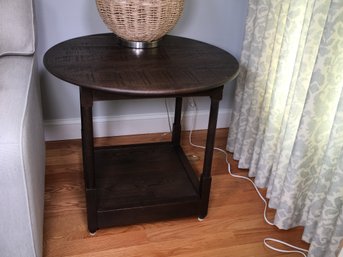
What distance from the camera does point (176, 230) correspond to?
139cm

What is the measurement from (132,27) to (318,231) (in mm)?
901

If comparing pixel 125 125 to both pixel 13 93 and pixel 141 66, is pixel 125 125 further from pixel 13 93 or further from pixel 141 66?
pixel 13 93

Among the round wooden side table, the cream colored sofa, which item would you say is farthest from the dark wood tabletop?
the cream colored sofa

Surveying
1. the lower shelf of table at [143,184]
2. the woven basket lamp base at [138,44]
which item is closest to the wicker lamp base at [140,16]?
the woven basket lamp base at [138,44]

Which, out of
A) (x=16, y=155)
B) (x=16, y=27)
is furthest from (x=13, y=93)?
(x=16, y=27)

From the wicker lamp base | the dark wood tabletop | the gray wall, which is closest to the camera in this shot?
the dark wood tabletop

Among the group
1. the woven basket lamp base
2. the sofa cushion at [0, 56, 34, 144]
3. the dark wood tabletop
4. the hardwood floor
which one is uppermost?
the woven basket lamp base

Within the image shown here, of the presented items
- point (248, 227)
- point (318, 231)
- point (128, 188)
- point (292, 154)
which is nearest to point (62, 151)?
point (128, 188)

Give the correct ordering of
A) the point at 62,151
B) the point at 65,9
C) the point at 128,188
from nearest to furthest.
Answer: the point at 128,188, the point at 65,9, the point at 62,151

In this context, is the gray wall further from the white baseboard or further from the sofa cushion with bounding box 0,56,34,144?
the sofa cushion with bounding box 0,56,34,144

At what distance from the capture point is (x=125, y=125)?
191cm

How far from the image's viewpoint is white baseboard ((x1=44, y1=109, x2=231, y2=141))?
1.84m

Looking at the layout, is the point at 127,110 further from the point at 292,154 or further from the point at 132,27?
the point at 292,154

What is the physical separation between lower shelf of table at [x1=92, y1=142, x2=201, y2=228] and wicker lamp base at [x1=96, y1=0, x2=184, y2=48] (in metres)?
0.54
